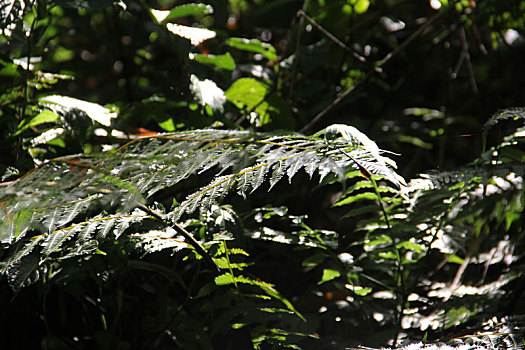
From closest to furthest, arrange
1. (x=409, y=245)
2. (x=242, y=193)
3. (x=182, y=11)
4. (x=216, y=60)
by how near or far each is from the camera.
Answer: (x=242, y=193) < (x=409, y=245) < (x=182, y=11) < (x=216, y=60)

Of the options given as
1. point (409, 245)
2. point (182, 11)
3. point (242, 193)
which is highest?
point (182, 11)

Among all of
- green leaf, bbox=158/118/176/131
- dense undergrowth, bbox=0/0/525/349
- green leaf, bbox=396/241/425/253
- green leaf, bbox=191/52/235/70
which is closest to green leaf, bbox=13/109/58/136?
dense undergrowth, bbox=0/0/525/349

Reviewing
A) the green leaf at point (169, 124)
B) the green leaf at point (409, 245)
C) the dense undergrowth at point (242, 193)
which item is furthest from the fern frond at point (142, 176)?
the green leaf at point (169, 124)

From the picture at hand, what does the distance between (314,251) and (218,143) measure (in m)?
0.82

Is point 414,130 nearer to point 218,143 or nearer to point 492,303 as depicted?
point 492,303

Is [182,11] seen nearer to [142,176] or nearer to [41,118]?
[41,118]

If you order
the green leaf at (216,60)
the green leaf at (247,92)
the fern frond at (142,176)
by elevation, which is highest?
the green leaf at (216,60)

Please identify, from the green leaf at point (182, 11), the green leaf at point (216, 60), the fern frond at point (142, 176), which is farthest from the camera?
the green leaf at point (216, 60)

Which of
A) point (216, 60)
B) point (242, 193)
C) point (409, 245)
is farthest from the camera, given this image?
point (216, 60)

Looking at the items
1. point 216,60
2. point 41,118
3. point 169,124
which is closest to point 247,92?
point 216,60

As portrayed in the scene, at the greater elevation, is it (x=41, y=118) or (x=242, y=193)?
(x=41, y=118)

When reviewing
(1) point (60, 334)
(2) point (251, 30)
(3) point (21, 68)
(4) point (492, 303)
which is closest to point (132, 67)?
(2) point (251, 30)

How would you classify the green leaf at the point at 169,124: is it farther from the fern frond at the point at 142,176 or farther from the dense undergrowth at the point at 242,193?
the fern frond at the point at 142,176

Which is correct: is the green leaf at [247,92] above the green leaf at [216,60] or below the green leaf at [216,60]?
below
